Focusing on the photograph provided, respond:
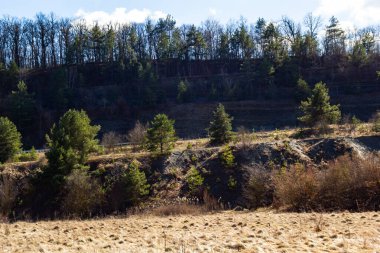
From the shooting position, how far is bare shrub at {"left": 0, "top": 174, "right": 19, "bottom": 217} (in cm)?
2418

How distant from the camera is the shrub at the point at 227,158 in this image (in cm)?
2770

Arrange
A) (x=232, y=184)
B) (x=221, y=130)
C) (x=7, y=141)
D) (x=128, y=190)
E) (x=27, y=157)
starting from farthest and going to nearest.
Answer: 1. (x=221, y=130)
2. (x=27, y=157)
3. (x=7, y=141)
4. (x=232, y=184)
5. (x=128, y=190)

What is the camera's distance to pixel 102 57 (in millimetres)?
70250

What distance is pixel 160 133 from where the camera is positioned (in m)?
28.9

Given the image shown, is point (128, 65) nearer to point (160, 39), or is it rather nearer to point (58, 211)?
point (160, 39)

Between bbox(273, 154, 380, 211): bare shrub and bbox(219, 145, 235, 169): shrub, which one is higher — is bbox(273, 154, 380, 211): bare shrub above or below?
below

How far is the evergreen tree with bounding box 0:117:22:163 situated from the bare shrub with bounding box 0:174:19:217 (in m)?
4.92

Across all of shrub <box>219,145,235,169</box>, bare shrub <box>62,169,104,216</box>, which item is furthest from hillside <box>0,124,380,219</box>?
bare shrub <box>62,169,104,216</box>

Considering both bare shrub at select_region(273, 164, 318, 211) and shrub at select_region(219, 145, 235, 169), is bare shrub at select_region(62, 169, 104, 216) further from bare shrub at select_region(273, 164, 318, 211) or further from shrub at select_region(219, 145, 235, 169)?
bare shrub at select_region(273, 164, 318, 211)

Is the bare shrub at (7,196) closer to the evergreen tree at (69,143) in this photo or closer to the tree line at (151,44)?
the evergreen tree at (69,143)

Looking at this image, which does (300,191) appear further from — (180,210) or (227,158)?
(227,158)

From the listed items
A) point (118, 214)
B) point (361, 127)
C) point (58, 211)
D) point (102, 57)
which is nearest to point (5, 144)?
point (58, 211)

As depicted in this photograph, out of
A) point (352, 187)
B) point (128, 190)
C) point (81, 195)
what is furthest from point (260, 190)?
point (81, 195)

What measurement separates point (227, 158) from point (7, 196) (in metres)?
14.9
